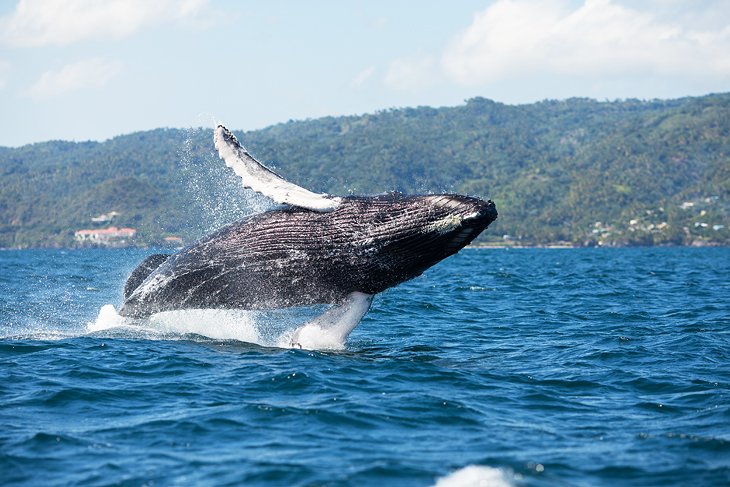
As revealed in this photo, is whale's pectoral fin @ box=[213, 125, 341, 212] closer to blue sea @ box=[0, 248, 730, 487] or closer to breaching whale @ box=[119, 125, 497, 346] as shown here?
breaching whale @ box=[119, 125, 497, 346]

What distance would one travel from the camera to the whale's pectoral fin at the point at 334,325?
12.9m

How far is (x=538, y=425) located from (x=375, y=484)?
8.36 feet

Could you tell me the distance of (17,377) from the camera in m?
11.3

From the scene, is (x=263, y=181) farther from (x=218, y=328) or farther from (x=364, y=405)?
(x=364, y=405)

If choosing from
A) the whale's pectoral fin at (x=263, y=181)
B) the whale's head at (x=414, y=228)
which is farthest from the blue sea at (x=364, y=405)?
the whale's pectoral fin at (x=263, y=181)

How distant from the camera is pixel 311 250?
12.5 meters

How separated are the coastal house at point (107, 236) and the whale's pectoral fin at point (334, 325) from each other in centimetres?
15107

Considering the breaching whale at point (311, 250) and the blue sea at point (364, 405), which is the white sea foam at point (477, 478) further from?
the breaching whale at point (311, 250)

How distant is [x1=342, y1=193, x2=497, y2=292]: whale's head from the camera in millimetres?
11861

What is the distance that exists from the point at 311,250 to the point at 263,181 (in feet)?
3.61

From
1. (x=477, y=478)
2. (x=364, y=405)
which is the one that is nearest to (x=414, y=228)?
(x=364, y=405)

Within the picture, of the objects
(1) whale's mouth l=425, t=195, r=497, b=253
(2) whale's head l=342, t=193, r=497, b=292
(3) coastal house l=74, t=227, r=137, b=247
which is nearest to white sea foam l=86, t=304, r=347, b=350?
(2) whale's head l=342, t=193, r=497, b=292

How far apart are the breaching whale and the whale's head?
0.01m

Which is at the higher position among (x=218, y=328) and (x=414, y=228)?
(x=414, y=228)
